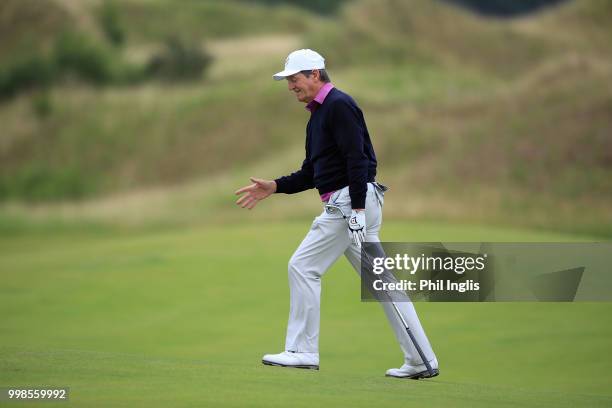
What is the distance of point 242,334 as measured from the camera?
12258 mm

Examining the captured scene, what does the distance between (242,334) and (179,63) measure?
5032cm

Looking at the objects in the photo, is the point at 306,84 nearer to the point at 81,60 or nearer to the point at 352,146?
the point at 352,146

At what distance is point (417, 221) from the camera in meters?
25.0

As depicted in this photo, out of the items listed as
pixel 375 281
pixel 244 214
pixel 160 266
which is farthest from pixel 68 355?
pixel 244 214

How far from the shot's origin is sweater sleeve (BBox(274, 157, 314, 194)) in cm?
800

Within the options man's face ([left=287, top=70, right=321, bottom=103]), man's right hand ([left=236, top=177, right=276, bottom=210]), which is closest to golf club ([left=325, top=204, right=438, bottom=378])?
man's face ([left=287, top=70, right=321, bottom=103])

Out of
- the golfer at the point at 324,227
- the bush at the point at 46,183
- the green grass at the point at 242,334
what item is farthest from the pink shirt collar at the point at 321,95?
the bush at the point at 46,183

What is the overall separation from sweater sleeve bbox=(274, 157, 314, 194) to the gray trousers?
0.67 meters

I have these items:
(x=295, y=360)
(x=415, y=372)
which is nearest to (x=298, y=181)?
(x=295, y=360)

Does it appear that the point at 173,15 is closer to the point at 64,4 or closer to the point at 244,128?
the point at 64,4

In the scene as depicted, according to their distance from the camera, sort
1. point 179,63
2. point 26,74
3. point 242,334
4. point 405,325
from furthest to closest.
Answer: point 179,63 → point 26,74 → point 242,334 → point 405,325

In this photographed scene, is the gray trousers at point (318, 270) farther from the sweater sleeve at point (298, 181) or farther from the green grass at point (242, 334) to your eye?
the sweater sleeve at point (298, 181)

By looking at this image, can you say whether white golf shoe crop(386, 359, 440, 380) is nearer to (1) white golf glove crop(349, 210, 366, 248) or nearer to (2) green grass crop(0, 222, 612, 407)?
(2) green grass crop(0, 222, 612, 407)

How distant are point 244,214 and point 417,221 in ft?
21.0
